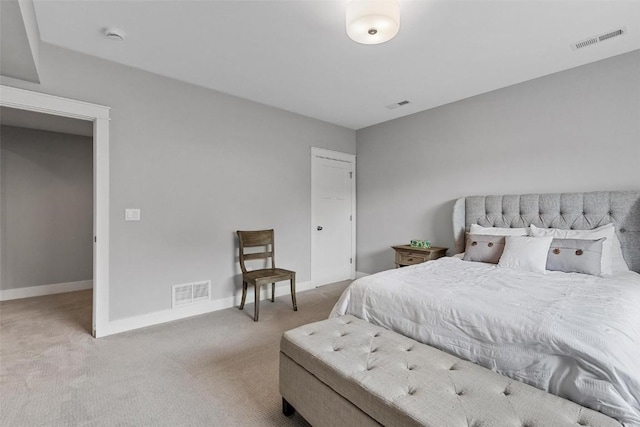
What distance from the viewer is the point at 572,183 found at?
3.03m

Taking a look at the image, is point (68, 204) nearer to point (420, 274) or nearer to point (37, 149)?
point (37, 149)

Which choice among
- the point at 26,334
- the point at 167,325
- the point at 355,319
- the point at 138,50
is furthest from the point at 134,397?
the point at 138,50

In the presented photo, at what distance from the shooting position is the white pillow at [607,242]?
2.46 m

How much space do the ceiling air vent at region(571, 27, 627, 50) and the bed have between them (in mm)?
1313

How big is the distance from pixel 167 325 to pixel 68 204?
300 cm

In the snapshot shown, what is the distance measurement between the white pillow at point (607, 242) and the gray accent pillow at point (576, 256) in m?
0.08

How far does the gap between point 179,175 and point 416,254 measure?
9.76 feet

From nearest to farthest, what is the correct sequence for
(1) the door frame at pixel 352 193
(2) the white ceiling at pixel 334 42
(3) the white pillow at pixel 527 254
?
(2) the white ceiling at pixel 334 42
(3) the white pillow at pixel 527 254
(1) the door frame at pixel 352 193

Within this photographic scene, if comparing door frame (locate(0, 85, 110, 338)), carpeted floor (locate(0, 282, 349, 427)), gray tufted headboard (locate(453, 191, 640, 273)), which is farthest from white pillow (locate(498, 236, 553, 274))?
door frame (locate(0, 85, 110, 338))

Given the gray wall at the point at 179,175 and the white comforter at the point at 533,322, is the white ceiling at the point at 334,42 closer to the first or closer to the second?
the gray wall at the point at 179,175

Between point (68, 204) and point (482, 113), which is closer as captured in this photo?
point (482, 113)

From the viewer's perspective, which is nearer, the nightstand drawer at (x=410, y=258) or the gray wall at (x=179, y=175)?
the gray wall at (x=179, y=175)

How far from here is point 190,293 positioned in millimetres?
3410

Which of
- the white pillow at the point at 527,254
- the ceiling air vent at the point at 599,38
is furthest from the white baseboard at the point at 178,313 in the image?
the ceiling air vent at the point at 599,38
